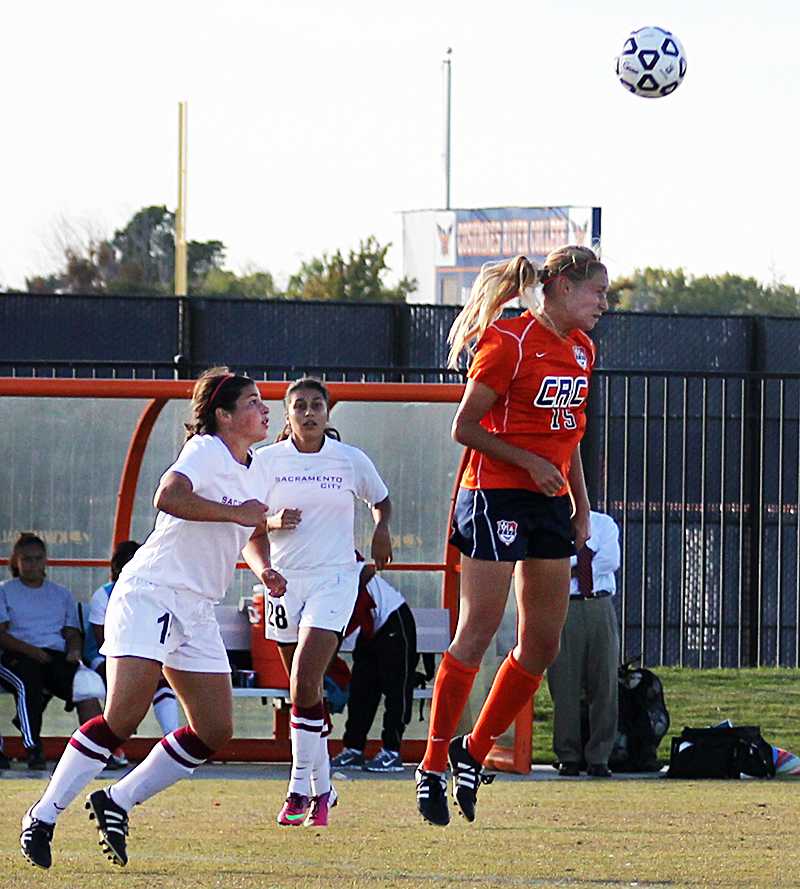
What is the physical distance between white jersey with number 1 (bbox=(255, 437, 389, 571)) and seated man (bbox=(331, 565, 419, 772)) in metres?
2.53

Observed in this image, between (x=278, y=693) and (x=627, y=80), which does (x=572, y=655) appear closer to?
(x=278, y=693)

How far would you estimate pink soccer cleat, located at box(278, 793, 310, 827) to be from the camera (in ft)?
28.5

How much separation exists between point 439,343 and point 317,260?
45.8 meters

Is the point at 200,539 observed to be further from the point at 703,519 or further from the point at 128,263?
the point at 128,263

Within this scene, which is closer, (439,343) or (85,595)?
(85,595)

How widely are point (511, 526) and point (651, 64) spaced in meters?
7.95

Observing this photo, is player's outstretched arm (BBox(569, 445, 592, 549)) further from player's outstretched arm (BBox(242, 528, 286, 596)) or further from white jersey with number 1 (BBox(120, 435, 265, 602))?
player's outstretched arm (BBox(242, 528, 286, 596))

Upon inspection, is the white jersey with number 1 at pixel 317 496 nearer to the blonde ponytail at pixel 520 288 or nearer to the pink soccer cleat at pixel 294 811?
the pink soccer cleat at pixel 294 811

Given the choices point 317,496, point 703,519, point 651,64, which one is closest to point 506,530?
point 317,496

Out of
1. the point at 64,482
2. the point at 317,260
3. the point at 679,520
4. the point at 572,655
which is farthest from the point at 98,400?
the point at 317,260

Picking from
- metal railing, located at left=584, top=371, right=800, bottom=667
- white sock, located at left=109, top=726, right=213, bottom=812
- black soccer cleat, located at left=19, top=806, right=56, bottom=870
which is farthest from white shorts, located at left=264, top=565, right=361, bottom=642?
metal railing, located at left=584, top=371, right=800, bottom=667

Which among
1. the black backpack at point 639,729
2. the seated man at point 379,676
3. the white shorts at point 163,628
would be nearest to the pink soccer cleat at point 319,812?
the white shorts at point 163,628

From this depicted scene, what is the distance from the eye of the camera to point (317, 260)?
62594 millimetres

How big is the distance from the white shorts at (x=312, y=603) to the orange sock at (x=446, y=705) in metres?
1.94
